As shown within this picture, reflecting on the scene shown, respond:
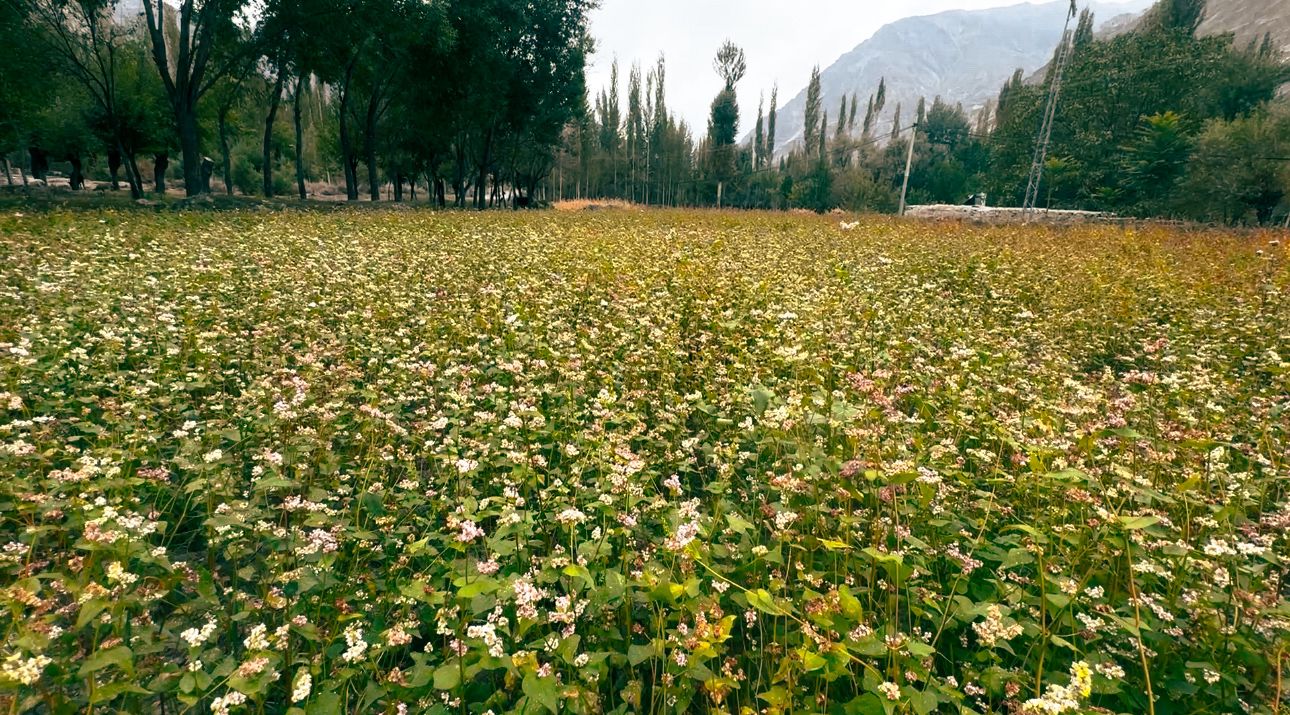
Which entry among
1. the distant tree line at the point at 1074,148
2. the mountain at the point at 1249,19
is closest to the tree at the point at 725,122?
the distant tree line at the point at 1074,148

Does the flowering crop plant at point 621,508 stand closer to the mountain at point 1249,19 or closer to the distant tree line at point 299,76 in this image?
the distant tree line at point 299,76

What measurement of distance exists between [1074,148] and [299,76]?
66.7 meters

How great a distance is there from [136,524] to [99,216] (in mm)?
18894

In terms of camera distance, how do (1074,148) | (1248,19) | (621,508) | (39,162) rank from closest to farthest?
(621,508) → (39,162) → (1074,148) → (1248,19)

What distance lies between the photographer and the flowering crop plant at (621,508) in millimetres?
2197

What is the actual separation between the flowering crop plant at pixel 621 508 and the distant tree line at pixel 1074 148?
41528 millimetres

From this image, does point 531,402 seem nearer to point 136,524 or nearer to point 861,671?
point 136,524

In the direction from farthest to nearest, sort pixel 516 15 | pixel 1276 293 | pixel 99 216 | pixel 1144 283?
pixel 516 15 < pixel 99 216 < pixel 1144 283 < pixel 1276 293

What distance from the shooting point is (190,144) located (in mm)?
23516

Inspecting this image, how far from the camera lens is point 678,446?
4246 mm

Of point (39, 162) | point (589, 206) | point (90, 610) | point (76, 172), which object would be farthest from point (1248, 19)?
point (39, 162)

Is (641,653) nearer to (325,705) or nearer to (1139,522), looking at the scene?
(325,705)

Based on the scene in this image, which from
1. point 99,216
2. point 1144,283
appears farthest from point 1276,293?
point 99,216

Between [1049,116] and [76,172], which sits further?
[76,172]
